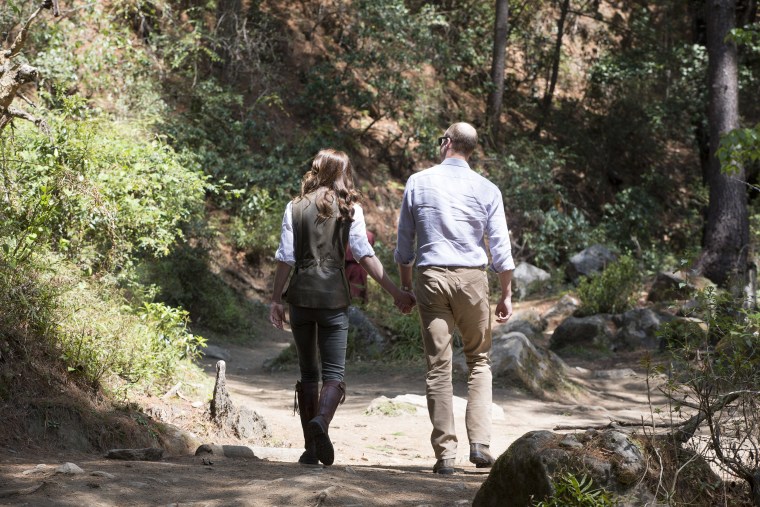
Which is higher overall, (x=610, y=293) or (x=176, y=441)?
(x=610, y=293)

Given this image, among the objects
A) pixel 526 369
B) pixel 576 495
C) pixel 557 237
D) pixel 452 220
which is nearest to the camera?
pixel 576 495

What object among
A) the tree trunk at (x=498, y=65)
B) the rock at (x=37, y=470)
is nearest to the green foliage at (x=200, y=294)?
the rock at (x=37, y=470)

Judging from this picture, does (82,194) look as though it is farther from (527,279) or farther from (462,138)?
(527,279)

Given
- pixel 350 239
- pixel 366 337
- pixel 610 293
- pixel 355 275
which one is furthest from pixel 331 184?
pixel 610 293

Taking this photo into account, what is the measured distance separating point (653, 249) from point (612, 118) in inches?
201

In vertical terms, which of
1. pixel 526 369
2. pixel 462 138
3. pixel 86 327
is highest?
pixel 462 138

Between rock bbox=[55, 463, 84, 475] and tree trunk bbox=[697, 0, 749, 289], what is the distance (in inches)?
512

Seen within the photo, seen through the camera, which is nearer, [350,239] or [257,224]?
[350,239]

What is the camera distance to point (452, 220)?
211 inches

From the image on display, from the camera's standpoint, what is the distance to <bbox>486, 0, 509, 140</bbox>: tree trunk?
72.4 feet

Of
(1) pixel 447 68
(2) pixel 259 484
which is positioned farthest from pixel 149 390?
(1) pixel 447 68

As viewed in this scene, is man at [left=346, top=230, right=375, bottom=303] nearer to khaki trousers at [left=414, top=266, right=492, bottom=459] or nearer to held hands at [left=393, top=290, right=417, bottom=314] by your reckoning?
held hands at [left=393, top=290, right=417, bottom=314]

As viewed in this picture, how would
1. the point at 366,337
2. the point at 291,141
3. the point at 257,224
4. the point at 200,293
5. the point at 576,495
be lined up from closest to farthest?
the point at 576,495 → the point at 366,337 → the point at 200,293 → the point at 257,224 → the point at 291,141

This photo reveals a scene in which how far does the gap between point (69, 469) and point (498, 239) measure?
9.29 ft
